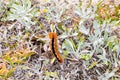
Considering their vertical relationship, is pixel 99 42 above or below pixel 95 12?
below

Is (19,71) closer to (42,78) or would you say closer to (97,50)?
(42,78)

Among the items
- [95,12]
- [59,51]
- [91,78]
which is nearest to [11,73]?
[59,51]

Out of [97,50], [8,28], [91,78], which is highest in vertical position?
[8,28]

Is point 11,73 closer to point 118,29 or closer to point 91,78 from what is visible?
point 91,78

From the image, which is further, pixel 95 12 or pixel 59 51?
pixel 95 12

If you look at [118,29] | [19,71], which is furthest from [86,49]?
[19,71]

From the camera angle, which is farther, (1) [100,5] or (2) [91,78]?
(1) [100,5]

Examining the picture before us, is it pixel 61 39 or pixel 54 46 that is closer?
pixel 54 46

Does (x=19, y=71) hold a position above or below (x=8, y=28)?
below

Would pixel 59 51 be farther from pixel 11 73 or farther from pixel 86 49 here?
pixel 11 73
